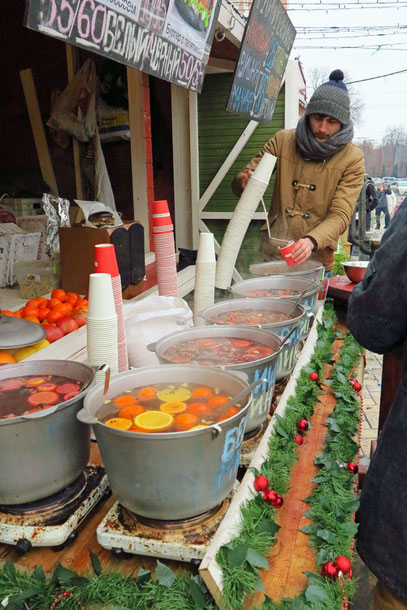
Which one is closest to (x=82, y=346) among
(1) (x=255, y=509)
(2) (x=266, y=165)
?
(2) (x=266, y=165)

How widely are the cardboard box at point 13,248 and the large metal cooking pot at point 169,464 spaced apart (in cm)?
295

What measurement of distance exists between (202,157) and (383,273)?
6.00 m

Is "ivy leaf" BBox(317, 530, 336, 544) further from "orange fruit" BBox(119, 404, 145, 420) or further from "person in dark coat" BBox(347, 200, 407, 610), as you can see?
"orange fruit" BBox(119, 404, 145, 420)

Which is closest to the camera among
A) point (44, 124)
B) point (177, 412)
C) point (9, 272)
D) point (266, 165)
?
point (177, 412)

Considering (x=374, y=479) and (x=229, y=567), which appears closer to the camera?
(x=229, y=567)

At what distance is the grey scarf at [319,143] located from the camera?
3.68 m

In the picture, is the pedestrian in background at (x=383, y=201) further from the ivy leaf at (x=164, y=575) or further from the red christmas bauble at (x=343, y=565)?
the ivy leaf at (x=164, y=575)

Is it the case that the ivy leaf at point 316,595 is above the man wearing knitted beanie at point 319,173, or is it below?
below

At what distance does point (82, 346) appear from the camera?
2.40m

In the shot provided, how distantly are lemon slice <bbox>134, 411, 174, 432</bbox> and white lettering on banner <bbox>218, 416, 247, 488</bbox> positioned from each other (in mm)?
141

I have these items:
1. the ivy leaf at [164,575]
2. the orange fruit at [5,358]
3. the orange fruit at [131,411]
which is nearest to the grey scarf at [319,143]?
the orange fruit at [5,358]

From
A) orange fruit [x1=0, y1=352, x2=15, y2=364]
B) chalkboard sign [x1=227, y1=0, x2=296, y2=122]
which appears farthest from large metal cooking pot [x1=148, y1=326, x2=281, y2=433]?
chalkboard sign [x1=227, y1=0, x2=296, y2=122]

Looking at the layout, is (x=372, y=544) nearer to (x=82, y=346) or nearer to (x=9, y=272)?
(x=82, y=346)

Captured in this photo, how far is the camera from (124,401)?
122cm
